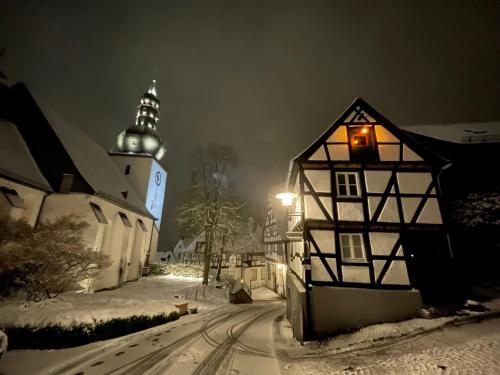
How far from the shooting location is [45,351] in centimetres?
647

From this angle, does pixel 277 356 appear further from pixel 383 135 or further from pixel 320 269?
pixel 383 135

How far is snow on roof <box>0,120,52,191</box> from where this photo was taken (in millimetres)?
12062

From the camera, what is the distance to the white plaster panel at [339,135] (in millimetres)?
9828

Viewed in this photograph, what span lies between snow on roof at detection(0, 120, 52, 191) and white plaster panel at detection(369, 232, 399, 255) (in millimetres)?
18401

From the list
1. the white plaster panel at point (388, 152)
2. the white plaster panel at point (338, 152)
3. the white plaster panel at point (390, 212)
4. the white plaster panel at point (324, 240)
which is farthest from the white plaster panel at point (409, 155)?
the white plaster panel at point (324, 240)

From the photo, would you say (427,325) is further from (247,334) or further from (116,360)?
(116,360)

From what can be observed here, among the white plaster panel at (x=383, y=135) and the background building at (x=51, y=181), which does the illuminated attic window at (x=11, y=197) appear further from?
the white plaster panel at (x=383, y=135)

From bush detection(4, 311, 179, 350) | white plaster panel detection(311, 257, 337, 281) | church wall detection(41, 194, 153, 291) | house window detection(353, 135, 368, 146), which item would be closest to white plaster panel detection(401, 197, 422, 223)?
house window detection(353, 135, 368, 146)

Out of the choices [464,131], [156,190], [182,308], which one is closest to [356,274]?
[182,308]

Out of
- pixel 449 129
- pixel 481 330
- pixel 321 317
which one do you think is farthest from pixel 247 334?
pixel 449 129

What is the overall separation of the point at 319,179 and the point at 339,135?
97.2 inches

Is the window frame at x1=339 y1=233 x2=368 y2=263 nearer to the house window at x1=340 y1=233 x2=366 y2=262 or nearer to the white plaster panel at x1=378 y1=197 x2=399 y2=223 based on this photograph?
the house window at x1=340 y1=233 x2=366 y2=262

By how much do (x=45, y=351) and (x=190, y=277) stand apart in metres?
17.4

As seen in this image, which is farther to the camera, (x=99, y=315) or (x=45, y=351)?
(x=99, y=315)
